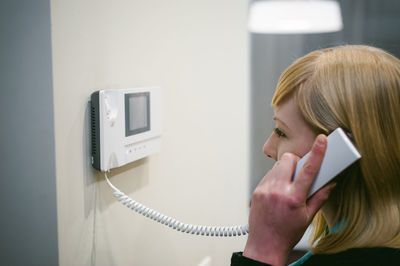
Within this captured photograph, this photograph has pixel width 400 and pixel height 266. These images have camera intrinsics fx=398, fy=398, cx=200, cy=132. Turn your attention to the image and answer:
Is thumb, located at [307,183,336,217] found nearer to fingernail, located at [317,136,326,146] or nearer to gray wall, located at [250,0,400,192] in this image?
fingernail, located at [317,136,326,146]

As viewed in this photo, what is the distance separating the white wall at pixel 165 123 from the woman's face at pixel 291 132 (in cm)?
40

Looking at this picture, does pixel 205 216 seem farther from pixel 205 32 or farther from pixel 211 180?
pixel 205 32

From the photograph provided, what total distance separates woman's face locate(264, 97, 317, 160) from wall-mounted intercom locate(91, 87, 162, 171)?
14.1 inches

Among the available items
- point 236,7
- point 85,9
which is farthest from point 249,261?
point 236,7

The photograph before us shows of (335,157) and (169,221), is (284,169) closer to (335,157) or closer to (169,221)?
(335,157)

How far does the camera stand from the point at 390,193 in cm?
83

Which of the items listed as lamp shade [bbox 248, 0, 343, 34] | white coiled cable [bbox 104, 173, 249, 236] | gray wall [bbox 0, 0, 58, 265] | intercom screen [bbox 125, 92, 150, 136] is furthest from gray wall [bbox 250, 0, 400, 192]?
gray wall [bbox 0, 0, 58, 265]

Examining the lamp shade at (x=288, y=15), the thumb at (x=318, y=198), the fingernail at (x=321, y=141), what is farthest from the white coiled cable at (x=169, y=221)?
the lamp shade at (x=288, y=15)

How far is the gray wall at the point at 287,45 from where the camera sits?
2.08 m

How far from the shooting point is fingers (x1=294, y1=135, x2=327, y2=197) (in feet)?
2.63

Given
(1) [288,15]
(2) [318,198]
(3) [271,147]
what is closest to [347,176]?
(2) [318,198]

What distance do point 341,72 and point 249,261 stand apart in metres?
0.43

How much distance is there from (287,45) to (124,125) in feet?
4.61

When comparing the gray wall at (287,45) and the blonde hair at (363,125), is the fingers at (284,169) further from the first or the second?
the gray wall at (287,45)
